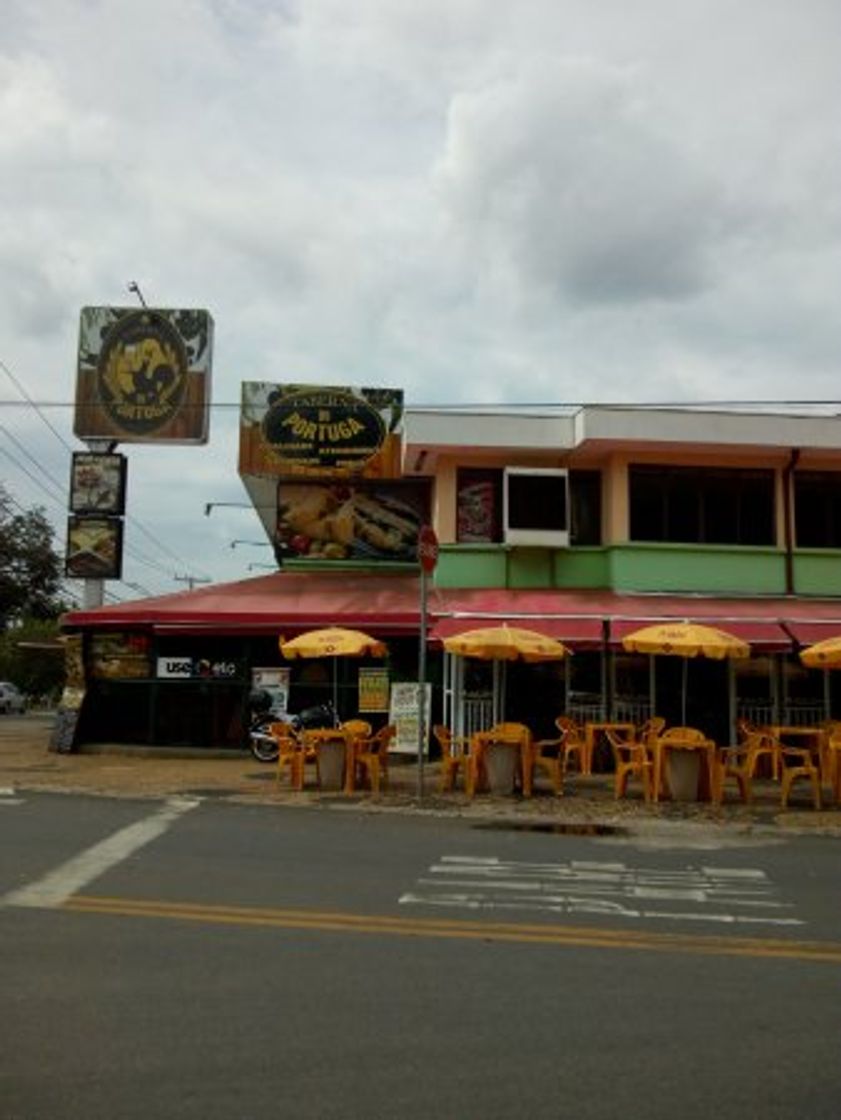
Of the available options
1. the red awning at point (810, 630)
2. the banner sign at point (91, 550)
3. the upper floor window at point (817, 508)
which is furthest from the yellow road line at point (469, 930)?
the banner sign at point (91, 550)

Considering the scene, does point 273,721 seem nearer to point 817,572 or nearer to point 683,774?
point 683,774

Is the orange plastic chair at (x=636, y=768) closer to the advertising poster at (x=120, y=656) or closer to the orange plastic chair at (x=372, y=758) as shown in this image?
the orange plastic chair at (x=372, y=758)

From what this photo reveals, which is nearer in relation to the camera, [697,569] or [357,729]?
[357,729]

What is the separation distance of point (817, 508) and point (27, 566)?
44862mm

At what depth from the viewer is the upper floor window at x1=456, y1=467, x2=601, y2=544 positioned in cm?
2375

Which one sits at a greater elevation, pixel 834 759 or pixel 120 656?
pixel 120 656

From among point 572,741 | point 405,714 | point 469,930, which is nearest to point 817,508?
point 572,741

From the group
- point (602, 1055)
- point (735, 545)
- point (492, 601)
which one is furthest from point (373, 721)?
point (602, 1055)

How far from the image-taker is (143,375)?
2805cm

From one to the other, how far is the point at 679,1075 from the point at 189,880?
5413 millimetres

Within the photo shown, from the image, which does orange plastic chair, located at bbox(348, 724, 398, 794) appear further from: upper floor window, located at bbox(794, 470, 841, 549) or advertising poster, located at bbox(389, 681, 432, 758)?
upper floor window, located at bbox(794, 470, 841, 549)

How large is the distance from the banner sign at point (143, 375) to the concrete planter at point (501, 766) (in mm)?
13525

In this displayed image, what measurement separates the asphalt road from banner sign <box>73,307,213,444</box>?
16.7m

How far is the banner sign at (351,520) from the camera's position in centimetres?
2644
